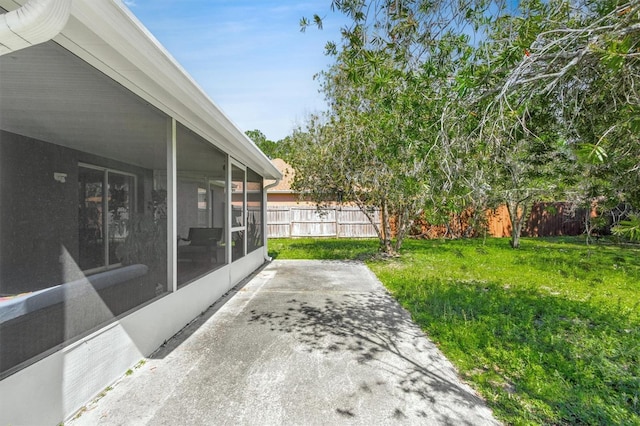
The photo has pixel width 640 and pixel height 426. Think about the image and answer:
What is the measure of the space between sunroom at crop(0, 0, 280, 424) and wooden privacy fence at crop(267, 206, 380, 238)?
473 inches

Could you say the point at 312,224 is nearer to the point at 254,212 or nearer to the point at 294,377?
the point at 254,212

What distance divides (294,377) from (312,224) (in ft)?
45.4

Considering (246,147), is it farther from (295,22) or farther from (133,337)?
(133,337)

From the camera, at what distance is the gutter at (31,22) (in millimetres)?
1519

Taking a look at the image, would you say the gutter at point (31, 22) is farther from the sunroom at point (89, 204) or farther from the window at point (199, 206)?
the window at point (199, 206)

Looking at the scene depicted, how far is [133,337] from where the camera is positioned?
320 cm

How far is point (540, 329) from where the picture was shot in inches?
170

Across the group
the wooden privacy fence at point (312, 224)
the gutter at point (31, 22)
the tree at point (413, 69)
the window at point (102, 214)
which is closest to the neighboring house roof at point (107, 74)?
the gutter at point (31, 22)

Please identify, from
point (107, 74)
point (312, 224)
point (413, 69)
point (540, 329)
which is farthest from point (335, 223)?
point (107, 74)

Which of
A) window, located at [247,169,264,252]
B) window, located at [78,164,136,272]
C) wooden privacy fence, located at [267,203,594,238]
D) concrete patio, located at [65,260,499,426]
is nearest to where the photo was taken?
concrete patio, located at [65,260,499,426]

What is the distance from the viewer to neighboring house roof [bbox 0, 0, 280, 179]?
2.08 metres

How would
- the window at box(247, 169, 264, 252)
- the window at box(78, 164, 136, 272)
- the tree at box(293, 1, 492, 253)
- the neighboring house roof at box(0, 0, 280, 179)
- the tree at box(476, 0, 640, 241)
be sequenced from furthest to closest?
the window at box(247, 169, 264, 252) → the tree at box(293, 1, 492, 253) → the window at box(78, 164, 136, 272) → the tree at box(476, 0, 640, 241) → the neighboring house roof at box(0, 0, 280, 179)

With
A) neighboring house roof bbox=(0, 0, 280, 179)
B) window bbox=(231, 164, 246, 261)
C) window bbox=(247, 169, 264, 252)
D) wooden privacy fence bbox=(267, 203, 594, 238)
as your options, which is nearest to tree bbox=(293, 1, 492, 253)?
neighboring house roof bbox=(0, 0, 280, 179)

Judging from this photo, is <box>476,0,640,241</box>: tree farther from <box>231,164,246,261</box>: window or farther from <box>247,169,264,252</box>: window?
<box>247,169,264,252</box>: window
